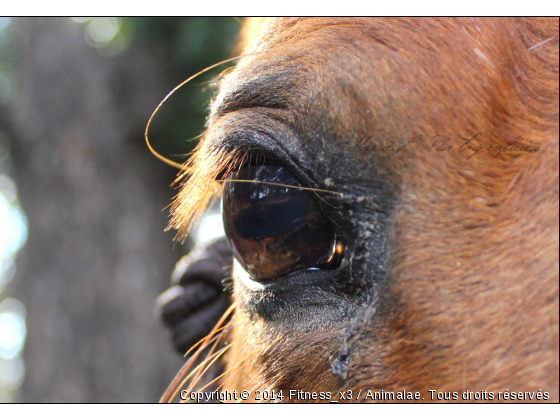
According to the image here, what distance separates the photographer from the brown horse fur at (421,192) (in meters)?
0.95

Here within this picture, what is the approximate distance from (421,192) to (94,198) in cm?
461

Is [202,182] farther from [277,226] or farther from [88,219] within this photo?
[88,219]

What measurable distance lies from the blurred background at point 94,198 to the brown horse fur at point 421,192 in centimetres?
357

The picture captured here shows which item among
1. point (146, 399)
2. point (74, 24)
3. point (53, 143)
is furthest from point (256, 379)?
point (74, 24)

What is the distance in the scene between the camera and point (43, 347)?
16.1 ft

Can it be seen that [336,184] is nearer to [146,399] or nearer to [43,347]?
[146,399]

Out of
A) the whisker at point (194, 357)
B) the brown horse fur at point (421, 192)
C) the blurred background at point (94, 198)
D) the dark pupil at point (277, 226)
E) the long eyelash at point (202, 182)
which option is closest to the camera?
the brown horse fur at point (421, 192)

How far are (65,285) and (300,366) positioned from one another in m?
4.35

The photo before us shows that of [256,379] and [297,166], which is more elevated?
[297,166]

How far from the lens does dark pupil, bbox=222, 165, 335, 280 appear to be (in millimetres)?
1196

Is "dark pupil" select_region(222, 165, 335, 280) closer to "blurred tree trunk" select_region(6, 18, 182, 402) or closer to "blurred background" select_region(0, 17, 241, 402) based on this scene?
"blurred background" select_region(0, 17, 241, 402)
